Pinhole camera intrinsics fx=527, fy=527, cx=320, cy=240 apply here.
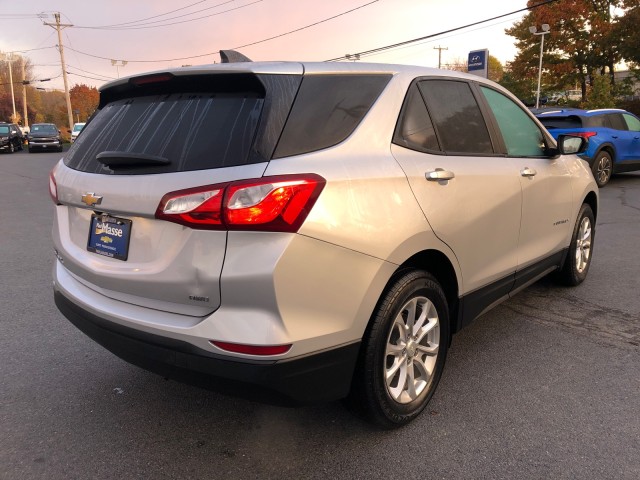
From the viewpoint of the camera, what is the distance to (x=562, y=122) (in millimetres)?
11328

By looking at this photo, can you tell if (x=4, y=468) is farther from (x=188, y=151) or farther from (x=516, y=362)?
(x=516, y=362)

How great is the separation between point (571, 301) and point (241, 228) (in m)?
3.65

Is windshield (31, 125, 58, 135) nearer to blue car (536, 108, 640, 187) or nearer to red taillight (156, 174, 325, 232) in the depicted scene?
blue car (536, 108, 640, 187)

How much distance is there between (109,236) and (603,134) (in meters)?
11.6

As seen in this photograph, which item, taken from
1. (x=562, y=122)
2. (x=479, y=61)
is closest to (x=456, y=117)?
(x=562, y=122)

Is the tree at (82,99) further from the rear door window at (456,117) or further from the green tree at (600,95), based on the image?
the rear door window at (456,117)

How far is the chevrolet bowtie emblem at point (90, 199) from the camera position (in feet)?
8.07

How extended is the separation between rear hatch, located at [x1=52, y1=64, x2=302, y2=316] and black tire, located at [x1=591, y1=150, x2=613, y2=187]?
36.3ft

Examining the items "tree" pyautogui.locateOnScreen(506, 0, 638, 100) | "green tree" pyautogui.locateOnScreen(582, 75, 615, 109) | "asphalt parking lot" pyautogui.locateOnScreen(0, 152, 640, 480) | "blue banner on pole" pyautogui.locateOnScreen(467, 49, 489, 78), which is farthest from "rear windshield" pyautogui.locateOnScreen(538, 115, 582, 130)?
"tree" pyautogui.locateOnScreen(506, 0, 638, 100)

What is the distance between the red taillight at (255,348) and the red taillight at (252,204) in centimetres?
45

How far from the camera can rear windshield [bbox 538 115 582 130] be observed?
11.3 meters

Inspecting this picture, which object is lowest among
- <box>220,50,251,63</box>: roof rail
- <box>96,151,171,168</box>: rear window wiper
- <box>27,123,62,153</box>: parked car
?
<box>27,123,62,153</box>: parked car

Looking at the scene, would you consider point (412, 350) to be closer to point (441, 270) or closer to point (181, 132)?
point (441, 270)

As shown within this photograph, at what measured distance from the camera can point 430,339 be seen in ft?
9.39
